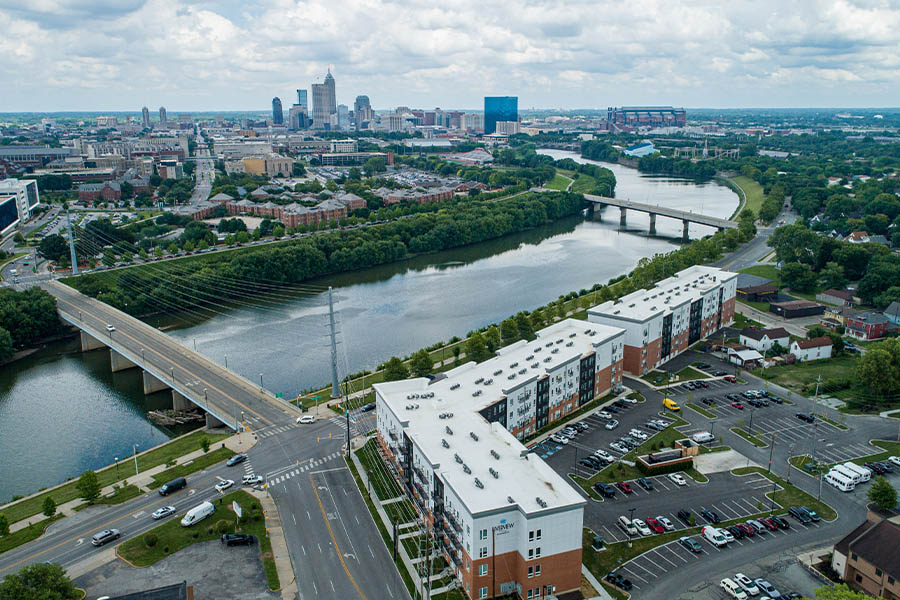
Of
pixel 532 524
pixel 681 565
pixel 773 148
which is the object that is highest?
pixel 773 148

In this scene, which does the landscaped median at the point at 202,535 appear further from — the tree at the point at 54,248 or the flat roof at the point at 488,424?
the tree at the point at 54,248

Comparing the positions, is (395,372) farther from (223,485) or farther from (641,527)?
(641,527)

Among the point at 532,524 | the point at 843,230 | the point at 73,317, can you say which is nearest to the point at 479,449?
the point at 532,524

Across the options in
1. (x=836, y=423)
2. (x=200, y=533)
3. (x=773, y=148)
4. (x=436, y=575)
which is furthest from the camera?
(x=773, y=148)

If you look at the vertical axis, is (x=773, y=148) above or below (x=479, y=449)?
above

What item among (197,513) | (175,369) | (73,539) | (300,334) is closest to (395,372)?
(175,369)

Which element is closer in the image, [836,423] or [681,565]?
[681,565]

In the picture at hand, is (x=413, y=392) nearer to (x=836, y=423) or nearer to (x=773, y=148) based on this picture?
(x=836, y=423)
